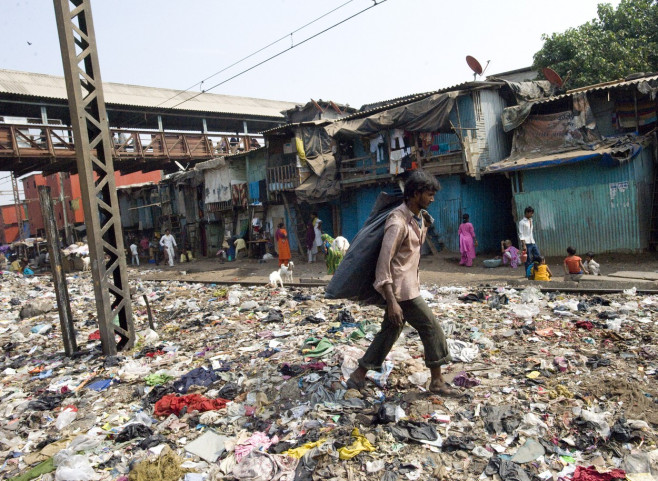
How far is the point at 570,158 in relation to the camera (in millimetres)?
11758

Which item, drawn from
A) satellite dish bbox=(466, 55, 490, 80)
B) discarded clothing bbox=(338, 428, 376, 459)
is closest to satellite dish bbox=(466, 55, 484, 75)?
satellite dish bbox=(466, 55, 490, 80)

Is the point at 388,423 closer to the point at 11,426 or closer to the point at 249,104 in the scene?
the point at 11,426

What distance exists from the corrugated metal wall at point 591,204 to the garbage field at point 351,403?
6276 millimetres

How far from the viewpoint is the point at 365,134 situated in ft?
53.0

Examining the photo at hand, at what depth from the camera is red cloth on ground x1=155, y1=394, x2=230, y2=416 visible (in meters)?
4.04

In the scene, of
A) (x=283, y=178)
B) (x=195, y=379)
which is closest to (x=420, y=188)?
(x=195, y=379)

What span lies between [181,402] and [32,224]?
45.4 meters

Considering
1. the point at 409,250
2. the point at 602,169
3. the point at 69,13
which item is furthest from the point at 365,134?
the point at 409,250

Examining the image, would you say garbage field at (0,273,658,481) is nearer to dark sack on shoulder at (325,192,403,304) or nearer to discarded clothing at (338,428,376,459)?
discarded clothing at (338,428,376,459)

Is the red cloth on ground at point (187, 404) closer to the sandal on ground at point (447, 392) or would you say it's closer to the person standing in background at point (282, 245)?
the sandal on ground at point (447, 392)

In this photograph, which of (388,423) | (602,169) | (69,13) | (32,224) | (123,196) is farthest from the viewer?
(32,224)

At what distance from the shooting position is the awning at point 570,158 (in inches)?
441

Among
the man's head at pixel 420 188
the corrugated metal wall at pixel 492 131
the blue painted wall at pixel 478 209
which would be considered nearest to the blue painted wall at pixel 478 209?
the blue painted wall at pixel 478 209

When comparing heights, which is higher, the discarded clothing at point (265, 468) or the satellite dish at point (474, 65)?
the satellite dish at point (474, 65)
